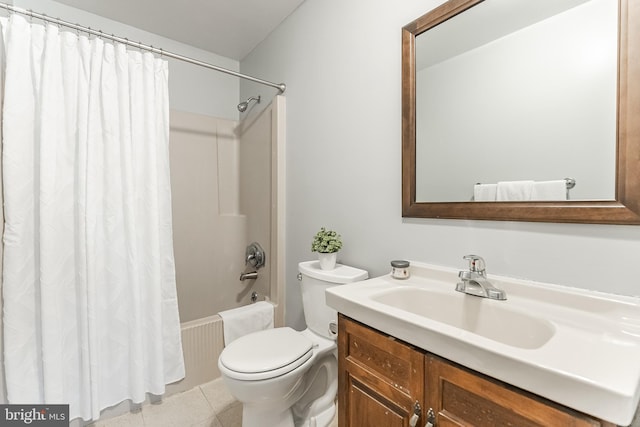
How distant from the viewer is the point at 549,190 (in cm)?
87

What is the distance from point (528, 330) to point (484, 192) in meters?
0.46

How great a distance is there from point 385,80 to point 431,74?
0.22 metres

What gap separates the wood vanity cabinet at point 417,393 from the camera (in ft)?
1.81

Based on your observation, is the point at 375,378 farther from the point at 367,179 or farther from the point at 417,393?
the point at 367,179

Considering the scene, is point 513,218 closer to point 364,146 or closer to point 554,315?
point 554,315

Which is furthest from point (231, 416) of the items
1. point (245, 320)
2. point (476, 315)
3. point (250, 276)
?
point (476, 315)

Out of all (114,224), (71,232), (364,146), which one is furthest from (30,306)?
(364,146)

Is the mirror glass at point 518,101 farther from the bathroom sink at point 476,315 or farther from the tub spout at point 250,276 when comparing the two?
the tub spout at point 250,276

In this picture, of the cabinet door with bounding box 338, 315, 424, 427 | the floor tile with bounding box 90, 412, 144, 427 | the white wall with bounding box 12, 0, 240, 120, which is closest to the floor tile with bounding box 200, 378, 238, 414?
the floor tile with bounding box 90, 412, 144, 427

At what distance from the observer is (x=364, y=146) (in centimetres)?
142

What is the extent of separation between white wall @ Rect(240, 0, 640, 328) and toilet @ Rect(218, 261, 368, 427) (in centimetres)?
25

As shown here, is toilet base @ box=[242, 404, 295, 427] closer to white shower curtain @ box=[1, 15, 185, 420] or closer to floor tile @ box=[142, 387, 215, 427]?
floor tile @ box=[142, 387, 215, 427]

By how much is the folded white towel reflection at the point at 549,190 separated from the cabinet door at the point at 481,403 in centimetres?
59

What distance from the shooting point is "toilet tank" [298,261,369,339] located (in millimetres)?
1321
